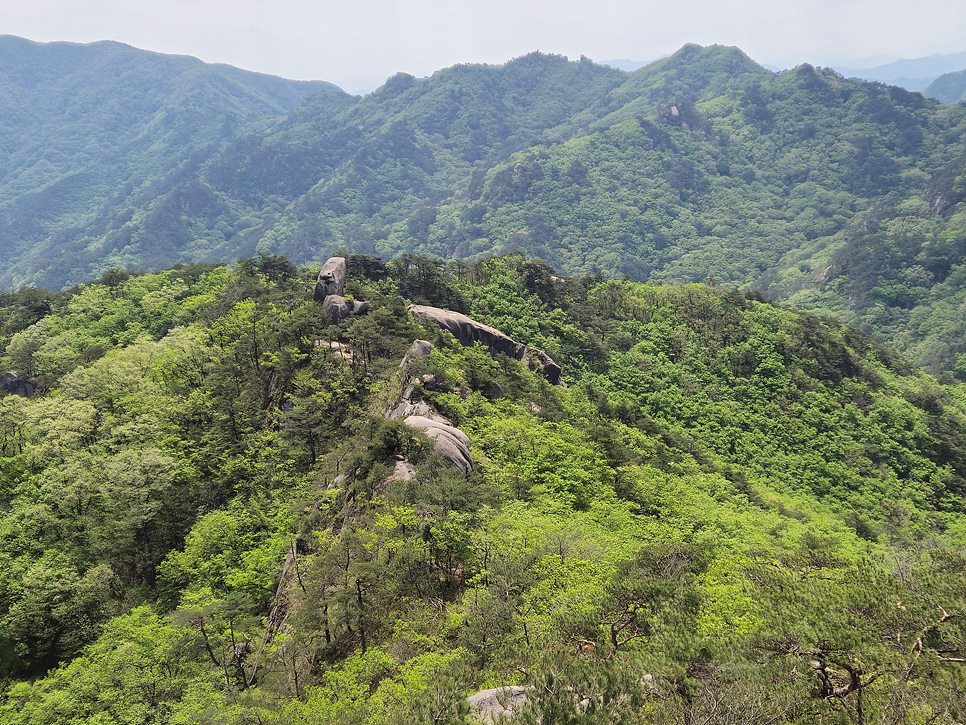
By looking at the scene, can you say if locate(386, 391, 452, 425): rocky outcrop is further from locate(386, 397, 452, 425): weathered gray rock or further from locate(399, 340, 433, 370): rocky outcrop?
locate(399, 340, 433, 370): rocky outcrop

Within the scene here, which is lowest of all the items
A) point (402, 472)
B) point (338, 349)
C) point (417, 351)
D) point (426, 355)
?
point (402, 472)

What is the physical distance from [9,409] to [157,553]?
57.9 ft

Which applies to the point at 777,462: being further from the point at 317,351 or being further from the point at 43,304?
the point at 43,304

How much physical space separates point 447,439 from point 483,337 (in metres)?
30.4

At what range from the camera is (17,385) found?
183 feet

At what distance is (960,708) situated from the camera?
13586mm

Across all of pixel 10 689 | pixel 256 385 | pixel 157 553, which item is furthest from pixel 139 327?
pixel 10 689

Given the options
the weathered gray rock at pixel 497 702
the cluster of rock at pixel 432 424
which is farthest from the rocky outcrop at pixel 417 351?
the weathered gray rock at pixel 497 702

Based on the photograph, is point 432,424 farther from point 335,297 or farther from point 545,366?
point 545,366

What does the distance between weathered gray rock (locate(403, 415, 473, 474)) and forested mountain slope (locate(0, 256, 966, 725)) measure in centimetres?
41

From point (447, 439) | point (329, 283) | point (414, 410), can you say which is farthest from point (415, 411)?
point (329, 283)

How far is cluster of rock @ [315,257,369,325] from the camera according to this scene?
53.3 metres

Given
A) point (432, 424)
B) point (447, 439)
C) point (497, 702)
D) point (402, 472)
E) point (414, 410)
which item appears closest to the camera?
point (497, 702)

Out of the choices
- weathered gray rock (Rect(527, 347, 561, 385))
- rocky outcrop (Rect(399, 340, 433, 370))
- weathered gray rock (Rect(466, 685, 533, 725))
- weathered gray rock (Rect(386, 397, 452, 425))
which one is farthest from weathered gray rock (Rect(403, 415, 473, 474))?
weathered gray rock (Rect(527, 347, 561, 385))
